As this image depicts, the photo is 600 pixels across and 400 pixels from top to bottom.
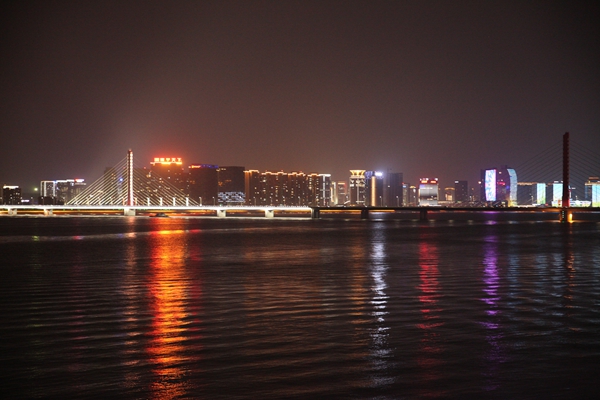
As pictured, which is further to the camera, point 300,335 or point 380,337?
point 300,335

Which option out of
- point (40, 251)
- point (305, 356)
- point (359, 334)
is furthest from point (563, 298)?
point (40, 251)

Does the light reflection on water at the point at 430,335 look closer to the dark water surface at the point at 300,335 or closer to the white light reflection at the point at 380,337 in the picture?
the dark water surface at the point at 300,335

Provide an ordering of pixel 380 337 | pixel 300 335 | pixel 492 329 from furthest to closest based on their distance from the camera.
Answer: pixel 492 329 < pixel 300 335 < pixel 380 337

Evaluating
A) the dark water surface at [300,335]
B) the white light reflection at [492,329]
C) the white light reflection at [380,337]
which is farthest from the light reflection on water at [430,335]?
the white light reflection at [492,329]

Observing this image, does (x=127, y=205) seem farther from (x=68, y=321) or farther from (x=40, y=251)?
(x=68, y=321)

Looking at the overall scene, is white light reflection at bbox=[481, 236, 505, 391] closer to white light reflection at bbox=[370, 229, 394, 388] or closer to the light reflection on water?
the light reflection on water

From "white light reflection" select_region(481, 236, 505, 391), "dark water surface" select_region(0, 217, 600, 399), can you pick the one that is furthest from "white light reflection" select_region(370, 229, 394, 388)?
"white light reflection" select_region(481, 236, 505, 391)

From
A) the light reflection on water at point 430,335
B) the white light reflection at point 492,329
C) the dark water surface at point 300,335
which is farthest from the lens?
the white light reflection at point 492,329

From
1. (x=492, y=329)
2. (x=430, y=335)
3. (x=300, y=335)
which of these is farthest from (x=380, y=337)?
(x=492, y=329)

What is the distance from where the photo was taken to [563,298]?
54.8 ft

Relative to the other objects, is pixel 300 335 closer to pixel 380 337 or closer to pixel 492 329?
pixel 380 337

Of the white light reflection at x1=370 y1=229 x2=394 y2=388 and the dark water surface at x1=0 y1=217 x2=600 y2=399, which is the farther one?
the white light reflection at x1=370 y1=229 x2=394 y2=388

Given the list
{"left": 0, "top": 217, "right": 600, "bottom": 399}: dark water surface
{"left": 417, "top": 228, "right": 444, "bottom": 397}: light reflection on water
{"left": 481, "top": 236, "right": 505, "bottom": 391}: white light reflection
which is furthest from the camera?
{"left": 481, "top": 236, "right": 505, "bottom": 391}: white light reflection

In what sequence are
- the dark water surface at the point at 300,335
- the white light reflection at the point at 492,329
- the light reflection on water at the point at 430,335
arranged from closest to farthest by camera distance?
the dark water surface at the point at 300,335
the light reflection on water at the point at 430,335
the white light reflection at the point at 492,329
